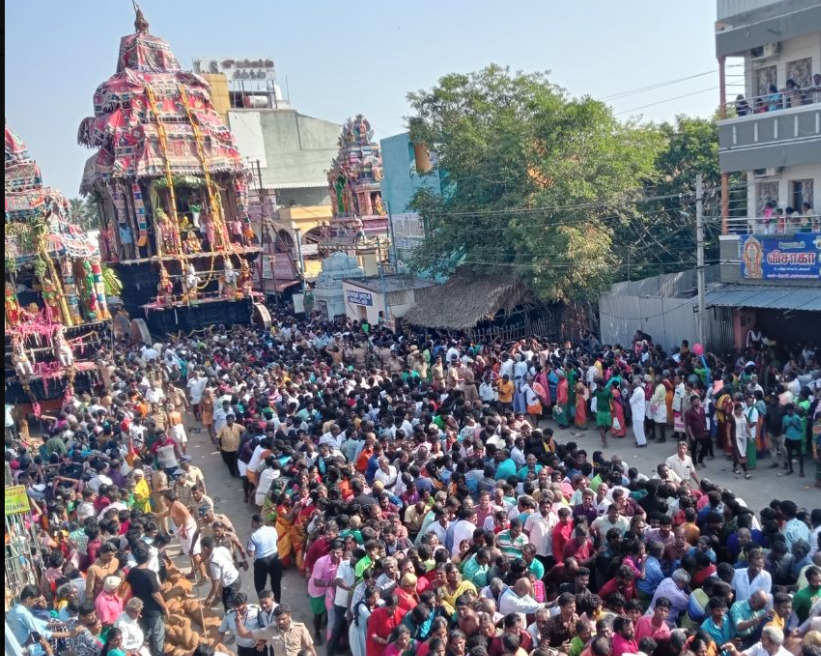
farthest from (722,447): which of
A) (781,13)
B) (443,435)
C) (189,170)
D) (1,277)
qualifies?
(189,170)

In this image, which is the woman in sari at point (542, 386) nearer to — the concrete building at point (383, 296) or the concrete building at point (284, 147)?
the concrete building at point (383, 296)

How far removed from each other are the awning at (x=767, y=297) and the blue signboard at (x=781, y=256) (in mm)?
213

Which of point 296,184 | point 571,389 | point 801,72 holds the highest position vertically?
point 801,72

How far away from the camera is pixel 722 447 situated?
457 inches

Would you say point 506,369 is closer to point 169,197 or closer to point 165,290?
point 165,290

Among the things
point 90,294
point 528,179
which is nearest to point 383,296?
point 528,179

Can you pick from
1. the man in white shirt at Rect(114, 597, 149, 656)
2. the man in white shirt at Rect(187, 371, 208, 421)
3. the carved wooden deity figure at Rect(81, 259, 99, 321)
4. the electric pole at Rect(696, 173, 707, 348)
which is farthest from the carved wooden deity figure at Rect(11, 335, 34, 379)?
the electric pole at Rect(696, 173, 707, 348)

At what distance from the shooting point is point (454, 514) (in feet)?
25.0

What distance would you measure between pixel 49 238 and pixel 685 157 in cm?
1627

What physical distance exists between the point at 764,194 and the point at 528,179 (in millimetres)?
5261

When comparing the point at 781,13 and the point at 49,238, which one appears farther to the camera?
the point at 49,238

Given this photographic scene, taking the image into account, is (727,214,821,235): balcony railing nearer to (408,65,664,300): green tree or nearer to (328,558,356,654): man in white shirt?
(408,65,664,300): green tree

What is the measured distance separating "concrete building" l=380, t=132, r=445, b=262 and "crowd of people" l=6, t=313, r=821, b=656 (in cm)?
985

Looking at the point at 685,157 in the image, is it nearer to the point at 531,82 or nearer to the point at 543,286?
the point at 531,82
